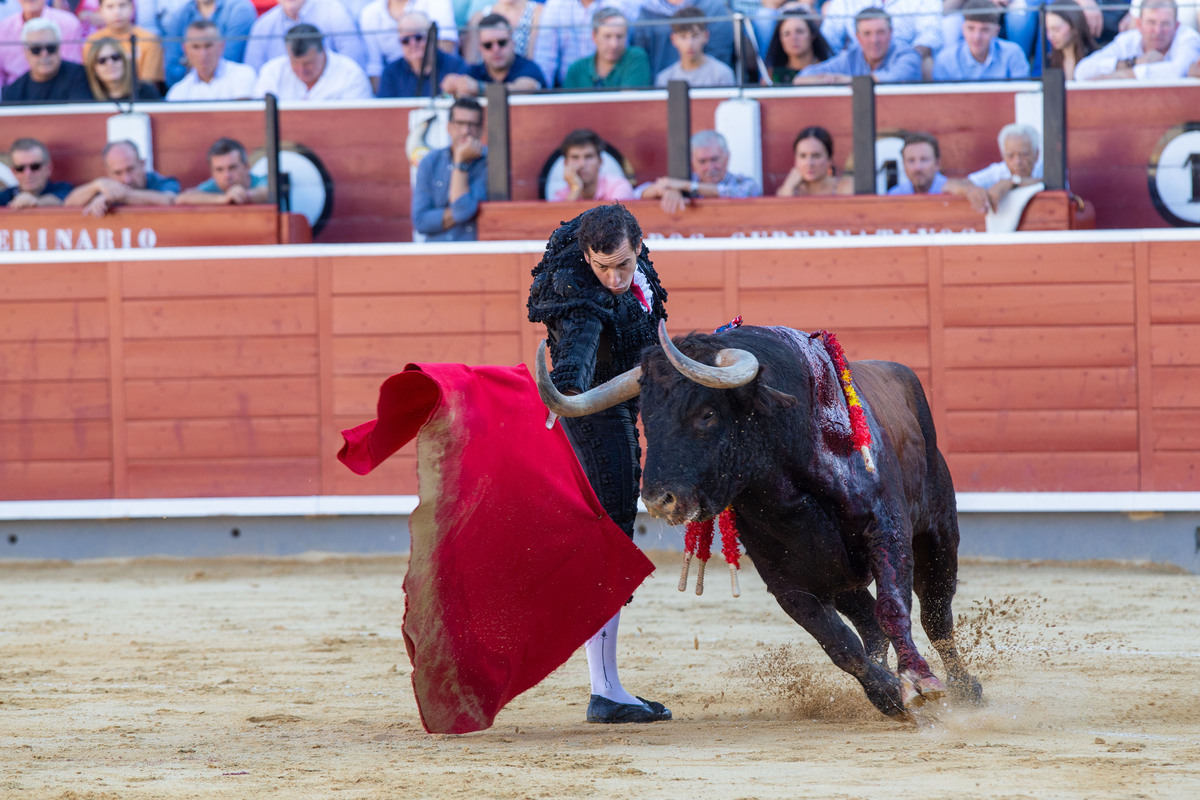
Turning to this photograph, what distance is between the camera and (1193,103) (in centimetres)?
712

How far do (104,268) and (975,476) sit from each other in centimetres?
472

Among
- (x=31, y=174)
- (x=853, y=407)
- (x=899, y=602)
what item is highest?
(x=31, y=174)

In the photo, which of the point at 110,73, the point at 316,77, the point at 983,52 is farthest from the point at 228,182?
the point at 983,52

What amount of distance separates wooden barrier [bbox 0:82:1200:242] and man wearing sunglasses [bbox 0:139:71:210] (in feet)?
0.83

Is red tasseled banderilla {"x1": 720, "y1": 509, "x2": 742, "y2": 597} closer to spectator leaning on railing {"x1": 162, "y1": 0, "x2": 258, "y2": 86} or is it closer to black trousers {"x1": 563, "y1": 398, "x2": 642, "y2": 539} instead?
black trousers {"x1": 563, "y1": 398, "x2": 642, "y2": 539}

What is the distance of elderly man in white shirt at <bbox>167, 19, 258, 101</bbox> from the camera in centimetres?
795

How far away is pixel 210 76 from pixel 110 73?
0.53 meters

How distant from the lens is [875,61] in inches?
290

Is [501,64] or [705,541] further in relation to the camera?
[501,64]

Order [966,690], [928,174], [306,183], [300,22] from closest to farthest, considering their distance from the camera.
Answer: [966,690] → [928,174] → [306,183] → [300,22]

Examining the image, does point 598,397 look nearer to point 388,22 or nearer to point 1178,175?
point 1178,175

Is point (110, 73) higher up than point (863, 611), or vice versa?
point (110, 73)

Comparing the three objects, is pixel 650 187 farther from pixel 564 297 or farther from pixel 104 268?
pixel 564 297

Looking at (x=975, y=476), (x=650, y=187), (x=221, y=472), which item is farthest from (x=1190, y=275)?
(x=221, y=472)
